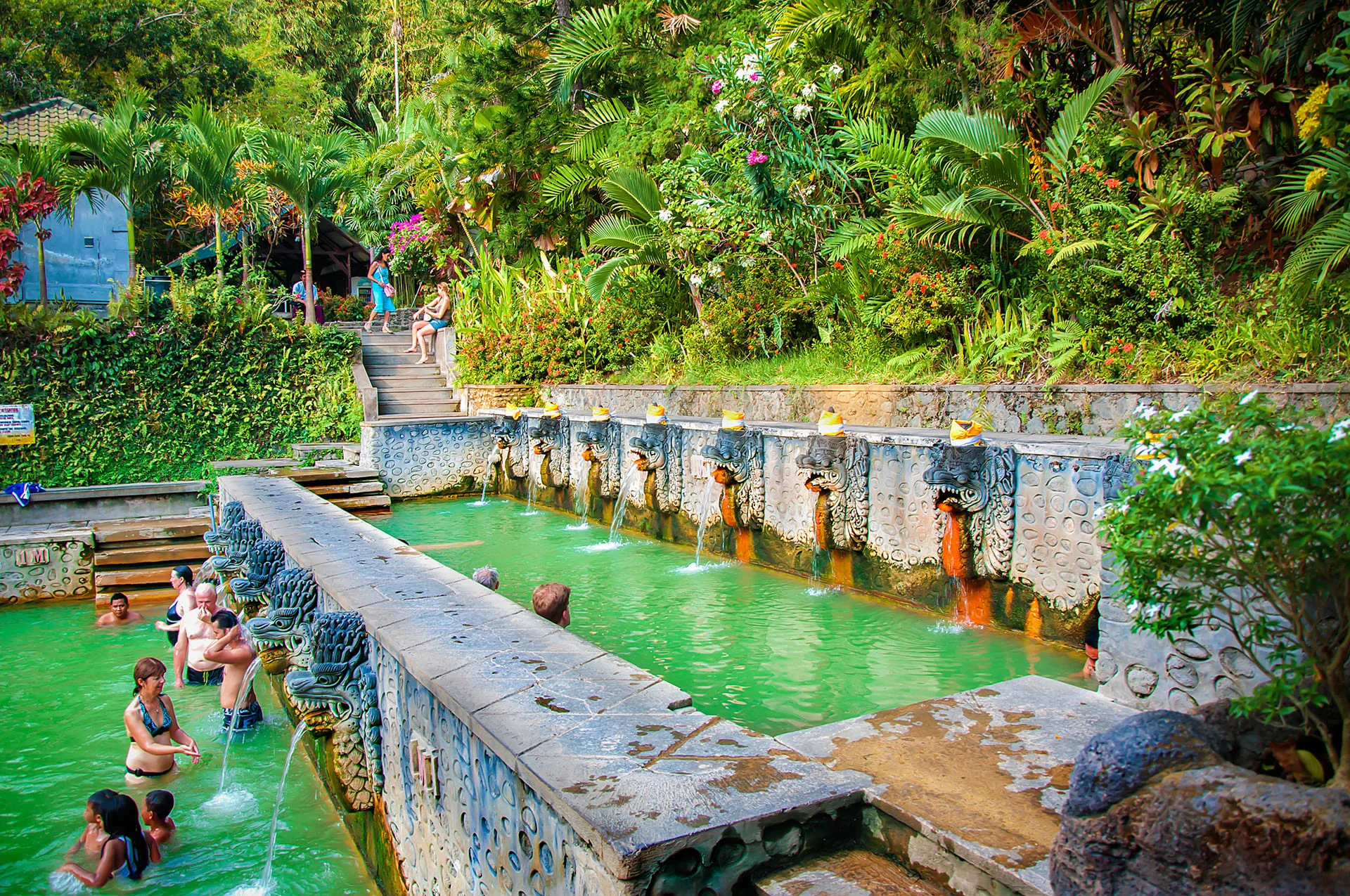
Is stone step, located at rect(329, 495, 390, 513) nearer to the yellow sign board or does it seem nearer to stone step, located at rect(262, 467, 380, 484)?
stone step, located at rect(262, 467, 380, 484)

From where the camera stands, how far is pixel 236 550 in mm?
6730

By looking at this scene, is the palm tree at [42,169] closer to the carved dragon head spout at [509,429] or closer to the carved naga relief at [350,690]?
the carved dragon head spout at [509,429]

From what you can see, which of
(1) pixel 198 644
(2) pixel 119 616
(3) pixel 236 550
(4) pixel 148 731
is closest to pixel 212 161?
(2) pixel 119 616

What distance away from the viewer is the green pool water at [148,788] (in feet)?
13.9

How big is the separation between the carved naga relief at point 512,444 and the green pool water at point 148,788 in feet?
19.8

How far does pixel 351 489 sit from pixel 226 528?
4383mm

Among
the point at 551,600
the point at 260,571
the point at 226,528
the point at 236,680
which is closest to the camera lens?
the point at 551,600

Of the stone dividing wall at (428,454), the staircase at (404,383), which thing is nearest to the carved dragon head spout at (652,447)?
the stone dividing wall at (428,454)

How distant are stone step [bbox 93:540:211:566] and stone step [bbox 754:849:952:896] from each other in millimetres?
9468

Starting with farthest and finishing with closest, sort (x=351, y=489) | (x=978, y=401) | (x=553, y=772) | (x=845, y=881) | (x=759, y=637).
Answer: (x=351, y=489) → (x=978, y=401) → (x=759, y=637) → (x=553, y=772) → (x=845, y=881)

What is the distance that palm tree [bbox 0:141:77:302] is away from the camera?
46.6 ft

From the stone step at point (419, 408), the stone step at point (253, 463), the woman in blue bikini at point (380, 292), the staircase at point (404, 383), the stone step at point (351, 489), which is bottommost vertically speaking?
the stone step at point (351, 489)

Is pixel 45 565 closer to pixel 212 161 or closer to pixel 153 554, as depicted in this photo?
pixel 153 554

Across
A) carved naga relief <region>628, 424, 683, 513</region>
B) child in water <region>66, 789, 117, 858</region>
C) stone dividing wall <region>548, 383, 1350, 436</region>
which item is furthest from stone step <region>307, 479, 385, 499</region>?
child in water <region>66, 789, 117, 858</region>
